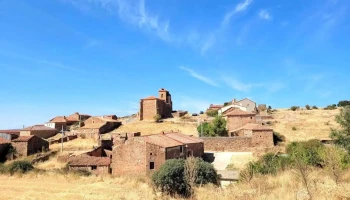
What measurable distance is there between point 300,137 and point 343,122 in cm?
A: 2036

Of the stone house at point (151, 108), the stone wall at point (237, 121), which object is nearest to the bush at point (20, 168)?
the stone wall at point (237, 121)

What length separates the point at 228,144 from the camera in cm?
4038

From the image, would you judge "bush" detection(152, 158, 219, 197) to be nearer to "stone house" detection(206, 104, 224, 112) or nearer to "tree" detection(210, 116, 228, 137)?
"tree" detection(210, 116, 228, 137)

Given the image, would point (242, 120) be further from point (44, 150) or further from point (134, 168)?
point (44, 150)

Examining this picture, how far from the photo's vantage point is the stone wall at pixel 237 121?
48.1 meters

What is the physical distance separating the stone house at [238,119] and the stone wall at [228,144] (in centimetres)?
793

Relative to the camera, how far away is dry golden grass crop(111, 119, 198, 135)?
54406 millimetres

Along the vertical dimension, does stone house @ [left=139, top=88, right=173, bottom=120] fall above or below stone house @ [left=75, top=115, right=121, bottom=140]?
above

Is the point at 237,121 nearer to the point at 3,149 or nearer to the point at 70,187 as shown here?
the point at 70,187

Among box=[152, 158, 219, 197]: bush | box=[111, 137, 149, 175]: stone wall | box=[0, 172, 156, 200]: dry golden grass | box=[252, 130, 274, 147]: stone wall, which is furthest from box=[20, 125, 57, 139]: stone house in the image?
box=[152, 158, 219, 197]: bush

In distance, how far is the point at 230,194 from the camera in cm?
938

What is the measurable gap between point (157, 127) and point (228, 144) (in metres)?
19.6

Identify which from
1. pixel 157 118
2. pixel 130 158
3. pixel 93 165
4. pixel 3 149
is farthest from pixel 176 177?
pixel 157 118

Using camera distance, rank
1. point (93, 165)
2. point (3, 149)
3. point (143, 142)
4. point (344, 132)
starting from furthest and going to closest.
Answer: point (3, 149)
point (93, 165)
point (143, 142)
point (344, 132)
